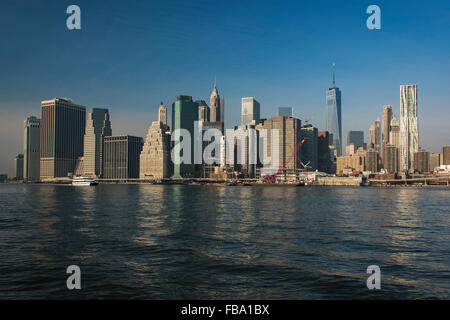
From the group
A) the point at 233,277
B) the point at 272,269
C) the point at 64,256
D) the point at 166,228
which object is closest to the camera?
the point at 233,277

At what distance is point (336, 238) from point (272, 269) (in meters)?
18.1

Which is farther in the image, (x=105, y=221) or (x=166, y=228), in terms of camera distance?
(x=105, y=221)
